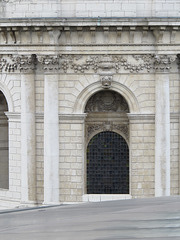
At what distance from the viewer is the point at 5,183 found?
3884cm

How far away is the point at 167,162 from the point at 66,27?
804 centimetres

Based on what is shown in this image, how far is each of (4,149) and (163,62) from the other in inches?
411

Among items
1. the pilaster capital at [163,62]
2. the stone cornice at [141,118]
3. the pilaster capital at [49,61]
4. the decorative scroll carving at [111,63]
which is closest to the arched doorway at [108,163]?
the stone cornice at [141,118]

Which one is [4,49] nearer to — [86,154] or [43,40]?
[43,40]

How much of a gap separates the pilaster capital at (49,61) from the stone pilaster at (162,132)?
186 inches

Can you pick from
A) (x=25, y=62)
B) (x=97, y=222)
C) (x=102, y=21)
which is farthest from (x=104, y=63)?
(x=97, y=222)

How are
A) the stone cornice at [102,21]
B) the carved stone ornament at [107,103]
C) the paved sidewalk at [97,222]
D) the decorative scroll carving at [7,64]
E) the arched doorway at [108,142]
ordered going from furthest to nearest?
the arched doorway at [108,142] → the carved stone ornament at [107,103] → the decorative scroll carving at [7,64] → the stone cornice at [102,21] → the paved sidewalk at [97,222]

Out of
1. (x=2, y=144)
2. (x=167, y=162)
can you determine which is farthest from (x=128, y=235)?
(x=2, y=144)

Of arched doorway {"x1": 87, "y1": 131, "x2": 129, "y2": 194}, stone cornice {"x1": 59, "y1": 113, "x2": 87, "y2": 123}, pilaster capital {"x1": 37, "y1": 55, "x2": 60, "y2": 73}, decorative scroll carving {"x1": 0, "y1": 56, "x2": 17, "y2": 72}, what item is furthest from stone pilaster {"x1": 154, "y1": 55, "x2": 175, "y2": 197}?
decorative scroll carving {"x1": 0, "y1": 56, "x2": 17, "y2": 72}

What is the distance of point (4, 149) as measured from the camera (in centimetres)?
3872

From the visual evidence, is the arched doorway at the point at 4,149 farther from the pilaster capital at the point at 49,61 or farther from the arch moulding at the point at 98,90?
the arch moulding at the point at 98,90

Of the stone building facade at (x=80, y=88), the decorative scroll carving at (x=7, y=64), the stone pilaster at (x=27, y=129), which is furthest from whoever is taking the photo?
the decorative scroll carving at (x=7, y=64)

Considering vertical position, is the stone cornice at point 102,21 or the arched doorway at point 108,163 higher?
the stone cornice at point 102,21

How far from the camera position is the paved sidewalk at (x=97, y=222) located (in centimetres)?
1338
